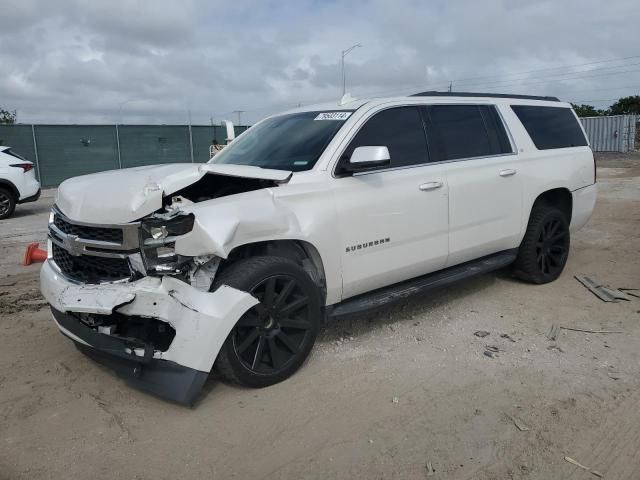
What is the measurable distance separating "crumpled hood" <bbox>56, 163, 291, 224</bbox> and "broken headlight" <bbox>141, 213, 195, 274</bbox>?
0.09 m

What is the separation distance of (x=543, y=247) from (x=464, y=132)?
62.6 inches

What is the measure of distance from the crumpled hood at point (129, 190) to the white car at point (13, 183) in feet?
31.8

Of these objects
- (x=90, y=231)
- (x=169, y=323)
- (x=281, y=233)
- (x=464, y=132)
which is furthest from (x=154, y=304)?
(x=464, y=132)

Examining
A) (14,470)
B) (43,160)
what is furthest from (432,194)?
(43,160)

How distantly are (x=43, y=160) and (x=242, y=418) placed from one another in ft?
63.9

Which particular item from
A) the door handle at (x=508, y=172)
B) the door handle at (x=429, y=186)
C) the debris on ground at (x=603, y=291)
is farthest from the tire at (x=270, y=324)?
the debris on ground at (x=603, y=291)

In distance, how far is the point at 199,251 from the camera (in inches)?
120

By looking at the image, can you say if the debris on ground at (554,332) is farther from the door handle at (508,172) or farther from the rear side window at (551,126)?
the rear side window at (551,126)

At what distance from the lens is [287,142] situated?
168 inches

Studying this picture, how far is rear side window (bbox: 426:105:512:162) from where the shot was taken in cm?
454

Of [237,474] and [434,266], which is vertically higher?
[434,266]

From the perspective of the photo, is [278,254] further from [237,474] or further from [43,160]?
[43,160]

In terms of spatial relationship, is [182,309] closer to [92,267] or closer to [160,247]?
[160,247]

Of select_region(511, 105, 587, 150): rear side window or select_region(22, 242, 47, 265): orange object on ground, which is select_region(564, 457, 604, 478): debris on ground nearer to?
select_region(511, 105, 587, 150): rear side window
